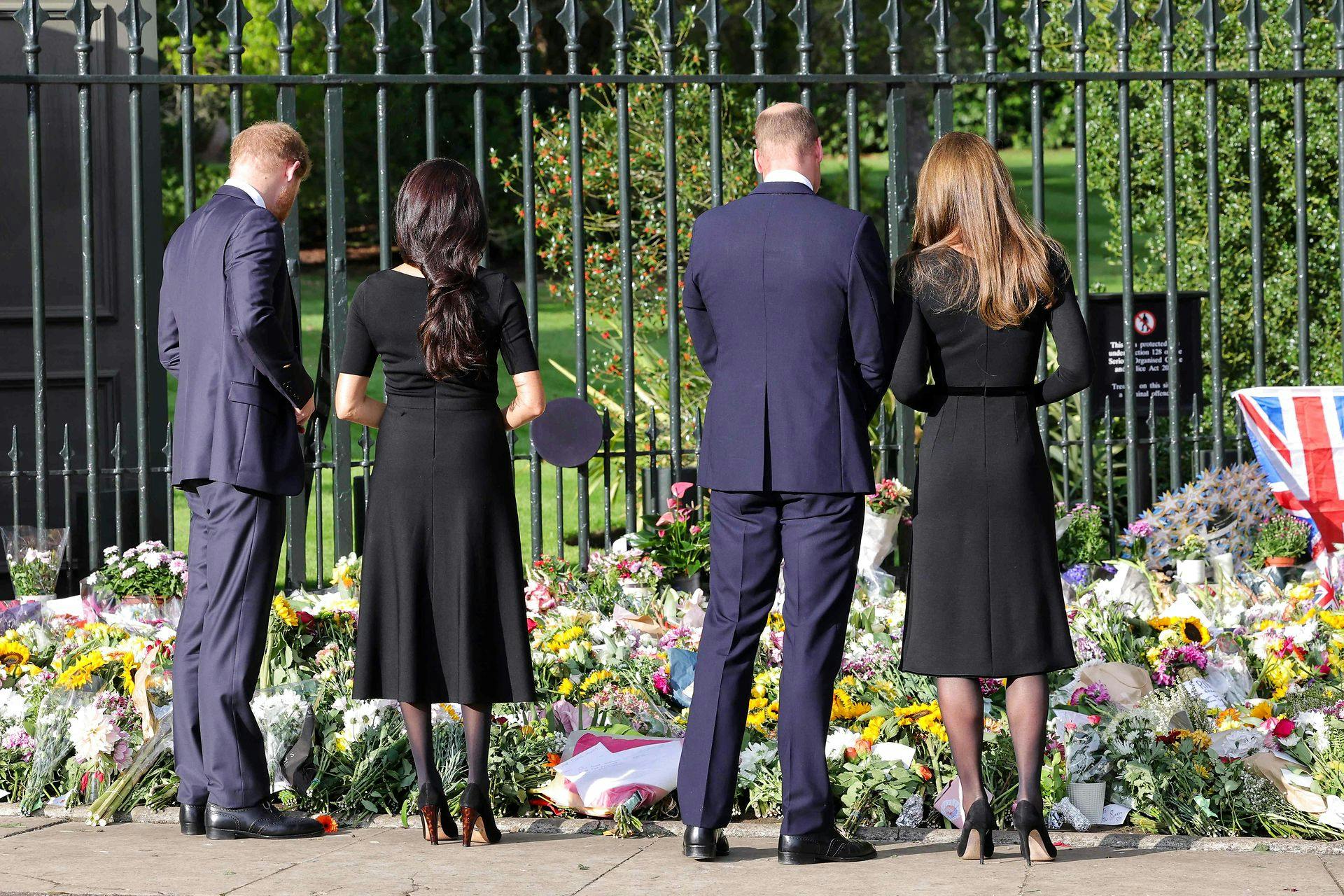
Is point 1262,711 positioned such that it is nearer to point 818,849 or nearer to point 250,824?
point 818,849

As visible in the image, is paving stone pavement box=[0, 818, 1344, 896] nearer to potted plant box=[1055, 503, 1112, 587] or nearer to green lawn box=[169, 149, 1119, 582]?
green lawn box=[169, 149, 1119, 582]

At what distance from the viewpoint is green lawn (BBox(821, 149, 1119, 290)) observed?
2120 cm

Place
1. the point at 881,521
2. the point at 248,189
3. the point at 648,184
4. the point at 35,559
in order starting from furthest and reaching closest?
the point at 648,184
the point at 881,521
the point at 35,559
the point at 248,189

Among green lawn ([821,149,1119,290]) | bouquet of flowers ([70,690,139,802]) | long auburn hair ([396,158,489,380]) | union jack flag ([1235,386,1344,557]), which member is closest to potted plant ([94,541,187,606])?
bouquet of flowers ([70,690,139,802])

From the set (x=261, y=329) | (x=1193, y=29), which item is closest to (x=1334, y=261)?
(x=1193, y=29)

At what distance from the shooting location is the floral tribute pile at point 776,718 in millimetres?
4023

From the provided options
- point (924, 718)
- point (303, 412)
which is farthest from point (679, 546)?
point (303, 412)

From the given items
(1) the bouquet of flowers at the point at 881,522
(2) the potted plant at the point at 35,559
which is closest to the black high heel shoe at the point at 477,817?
(1) the bouquet of flowers at the point at 881,522

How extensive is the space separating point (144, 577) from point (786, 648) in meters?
3.19

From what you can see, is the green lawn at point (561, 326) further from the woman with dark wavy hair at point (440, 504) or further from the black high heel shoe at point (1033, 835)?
the black high heel shoe at point (1033, 835)

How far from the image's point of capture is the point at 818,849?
365 cm

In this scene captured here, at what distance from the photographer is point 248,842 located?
387 centimetres

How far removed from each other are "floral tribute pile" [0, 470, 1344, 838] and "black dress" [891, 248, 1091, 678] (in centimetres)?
41

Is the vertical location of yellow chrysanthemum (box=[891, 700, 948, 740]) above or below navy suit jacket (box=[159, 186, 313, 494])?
below
